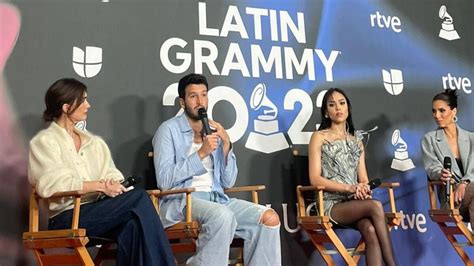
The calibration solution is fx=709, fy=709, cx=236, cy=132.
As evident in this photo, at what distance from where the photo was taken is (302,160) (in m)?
4.70

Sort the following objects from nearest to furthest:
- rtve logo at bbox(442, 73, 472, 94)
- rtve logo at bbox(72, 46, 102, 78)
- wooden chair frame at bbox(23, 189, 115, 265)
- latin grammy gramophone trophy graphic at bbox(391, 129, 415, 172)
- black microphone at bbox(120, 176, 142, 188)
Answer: wooden chair frame at bbox(23, 189, 115, 265), black microphone at bbox(120, 176, 142, 188), rtve logo at bbox(72, 46, 102, 78), latin grammy gramophone trophy graphic at bbox(391, 129, 415, 172), rtve logo at bbox(442, 73, 472, 94)

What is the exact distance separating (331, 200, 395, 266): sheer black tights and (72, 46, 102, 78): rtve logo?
1645 mm

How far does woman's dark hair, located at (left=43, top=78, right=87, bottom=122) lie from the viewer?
3.54 metres

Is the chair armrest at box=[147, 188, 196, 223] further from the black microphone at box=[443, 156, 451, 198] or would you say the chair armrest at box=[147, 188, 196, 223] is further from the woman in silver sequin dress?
the black microphone at box=[443, 156, 451, 198]

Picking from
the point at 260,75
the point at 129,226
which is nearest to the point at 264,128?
the point at 260,75

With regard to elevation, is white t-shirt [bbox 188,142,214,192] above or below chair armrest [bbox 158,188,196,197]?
above

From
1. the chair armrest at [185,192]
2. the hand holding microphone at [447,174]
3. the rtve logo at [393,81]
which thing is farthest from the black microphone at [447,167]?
the chair armrest at [185,192]

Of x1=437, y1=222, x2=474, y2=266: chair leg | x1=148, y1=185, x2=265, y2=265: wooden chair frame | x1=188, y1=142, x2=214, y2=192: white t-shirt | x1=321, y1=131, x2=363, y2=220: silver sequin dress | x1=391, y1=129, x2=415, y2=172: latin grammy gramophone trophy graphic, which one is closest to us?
x1=148, y1=185, x2=265, y2=265: wooden chair frame

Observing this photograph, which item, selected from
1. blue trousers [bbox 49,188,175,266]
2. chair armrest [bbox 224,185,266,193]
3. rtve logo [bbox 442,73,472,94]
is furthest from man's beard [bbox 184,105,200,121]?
rtve logo [bbox 442,73,472,94]

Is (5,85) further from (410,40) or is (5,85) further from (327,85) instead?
(410,40)

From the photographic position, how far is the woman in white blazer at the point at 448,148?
4559 mm

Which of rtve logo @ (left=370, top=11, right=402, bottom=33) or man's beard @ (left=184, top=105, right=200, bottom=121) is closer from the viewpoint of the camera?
man's beard @ (left=184, top=105, right=200, bottom=121)

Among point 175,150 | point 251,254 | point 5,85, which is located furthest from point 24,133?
point 251,254

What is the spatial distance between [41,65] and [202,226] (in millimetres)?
1351
